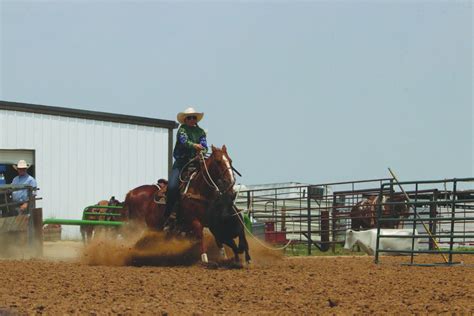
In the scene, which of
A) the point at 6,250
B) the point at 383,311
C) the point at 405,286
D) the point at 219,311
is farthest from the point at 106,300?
the point at 6,250

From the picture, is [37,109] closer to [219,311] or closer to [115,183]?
A: [115,183]

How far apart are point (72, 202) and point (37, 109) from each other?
10.1 ft

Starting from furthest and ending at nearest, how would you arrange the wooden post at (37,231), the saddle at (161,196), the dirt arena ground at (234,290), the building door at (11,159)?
the building door at (11,159) → the wooden post at (37,231) → the saddle at (161,196) → the dirt arena ground at (234,290)

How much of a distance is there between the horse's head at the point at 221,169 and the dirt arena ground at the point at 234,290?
46.7 inches

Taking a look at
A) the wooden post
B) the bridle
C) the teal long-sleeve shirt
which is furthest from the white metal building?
the bridle

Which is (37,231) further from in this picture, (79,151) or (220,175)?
(79,151)

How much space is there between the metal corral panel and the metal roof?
0.12m

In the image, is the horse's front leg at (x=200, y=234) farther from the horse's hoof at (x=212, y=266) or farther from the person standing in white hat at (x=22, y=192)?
the person standing in white hat at (x=22, y=192)

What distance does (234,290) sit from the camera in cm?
801

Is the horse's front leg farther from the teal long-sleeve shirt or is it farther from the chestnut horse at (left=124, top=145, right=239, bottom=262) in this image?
the teal long-sleeve shirt

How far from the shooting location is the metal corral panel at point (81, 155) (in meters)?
24.1

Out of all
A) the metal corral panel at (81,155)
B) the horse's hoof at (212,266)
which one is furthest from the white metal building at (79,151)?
the horse's hoof at (212,266)

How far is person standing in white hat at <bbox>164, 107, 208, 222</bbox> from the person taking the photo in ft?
39.4

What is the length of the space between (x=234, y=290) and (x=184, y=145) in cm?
427
